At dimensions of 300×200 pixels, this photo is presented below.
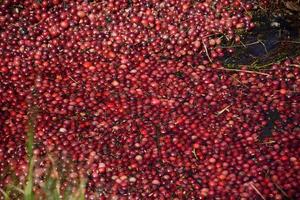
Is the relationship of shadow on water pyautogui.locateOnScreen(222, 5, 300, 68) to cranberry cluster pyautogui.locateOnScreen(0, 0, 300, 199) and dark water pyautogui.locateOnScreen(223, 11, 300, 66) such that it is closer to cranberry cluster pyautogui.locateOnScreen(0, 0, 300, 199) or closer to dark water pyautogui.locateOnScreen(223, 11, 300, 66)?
dark water pyautogui.locateOnScreen(223, 11, 300, 66)

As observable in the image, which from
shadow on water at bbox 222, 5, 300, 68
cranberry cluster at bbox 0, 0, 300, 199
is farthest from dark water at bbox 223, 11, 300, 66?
cranberry cluster at bbox 0, 0, 300, 199

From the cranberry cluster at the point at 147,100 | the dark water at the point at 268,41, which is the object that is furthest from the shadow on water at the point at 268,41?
the cranberry cluster at the point at 147,100

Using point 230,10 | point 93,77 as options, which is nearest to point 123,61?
point 93,77

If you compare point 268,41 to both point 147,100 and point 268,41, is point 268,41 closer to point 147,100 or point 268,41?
point 268,41

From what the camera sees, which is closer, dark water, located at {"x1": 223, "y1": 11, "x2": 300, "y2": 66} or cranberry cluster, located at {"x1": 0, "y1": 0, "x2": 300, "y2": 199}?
cranberry cluster, located at {"x1": 0, "y1": 0, "x2": 300, "y2": 199}

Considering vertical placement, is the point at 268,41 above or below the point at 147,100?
above

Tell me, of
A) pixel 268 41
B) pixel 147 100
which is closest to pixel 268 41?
pixel 268 41

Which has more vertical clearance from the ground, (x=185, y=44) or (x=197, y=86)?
(x=185, y=44)

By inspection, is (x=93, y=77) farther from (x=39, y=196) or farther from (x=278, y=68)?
(x=278, y=68)

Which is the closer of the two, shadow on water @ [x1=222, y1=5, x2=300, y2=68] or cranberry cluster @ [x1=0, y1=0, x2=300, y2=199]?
cranberry cluster @ [x1=0, y1=0, x2=300, y2=199]
